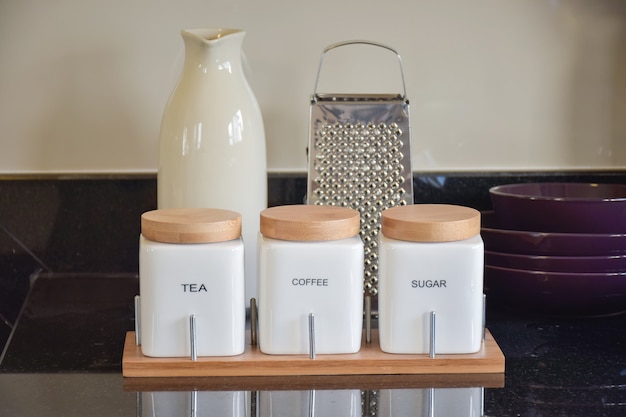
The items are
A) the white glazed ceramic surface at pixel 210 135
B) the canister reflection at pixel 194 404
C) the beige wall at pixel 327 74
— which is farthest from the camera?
the beige wall at pixel 327 74

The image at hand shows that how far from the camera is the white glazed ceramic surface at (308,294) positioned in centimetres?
98

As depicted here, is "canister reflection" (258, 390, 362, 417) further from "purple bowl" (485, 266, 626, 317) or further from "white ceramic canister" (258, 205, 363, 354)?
"purple bowl" (485, 266, 626, 317)

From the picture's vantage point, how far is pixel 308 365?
99cm

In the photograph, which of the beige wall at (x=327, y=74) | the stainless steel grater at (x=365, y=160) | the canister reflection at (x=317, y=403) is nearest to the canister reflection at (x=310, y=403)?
the canister reflection at (x=317, y=403)

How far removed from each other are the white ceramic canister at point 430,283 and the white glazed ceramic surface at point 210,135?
0.78 feet

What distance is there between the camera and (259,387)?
0.97 metres

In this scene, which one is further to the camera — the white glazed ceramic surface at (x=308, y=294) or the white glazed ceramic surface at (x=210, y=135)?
the white glazed ceramic surface at (x=210, y=135)

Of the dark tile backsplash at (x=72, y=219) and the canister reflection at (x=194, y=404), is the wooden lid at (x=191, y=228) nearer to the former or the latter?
the canister reflection at (x=194, y=404)

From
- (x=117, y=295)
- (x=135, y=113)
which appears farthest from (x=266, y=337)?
(x=135, y=113)

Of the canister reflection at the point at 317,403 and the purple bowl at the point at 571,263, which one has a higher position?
the purple bowl at the point at 571,263

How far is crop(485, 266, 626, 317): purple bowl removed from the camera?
1.16 meters

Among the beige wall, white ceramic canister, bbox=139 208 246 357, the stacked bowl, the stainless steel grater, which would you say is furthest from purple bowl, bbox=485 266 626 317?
white ceramic canister, bbox=139 208 246 357

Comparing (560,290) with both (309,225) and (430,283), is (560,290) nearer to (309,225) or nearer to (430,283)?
(430,283)

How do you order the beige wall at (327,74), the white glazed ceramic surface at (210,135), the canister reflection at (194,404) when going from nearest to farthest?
the canister reflection at (194,404)
the white glazed ceramic surface at (210,135)
the beige wall at (327,74)
